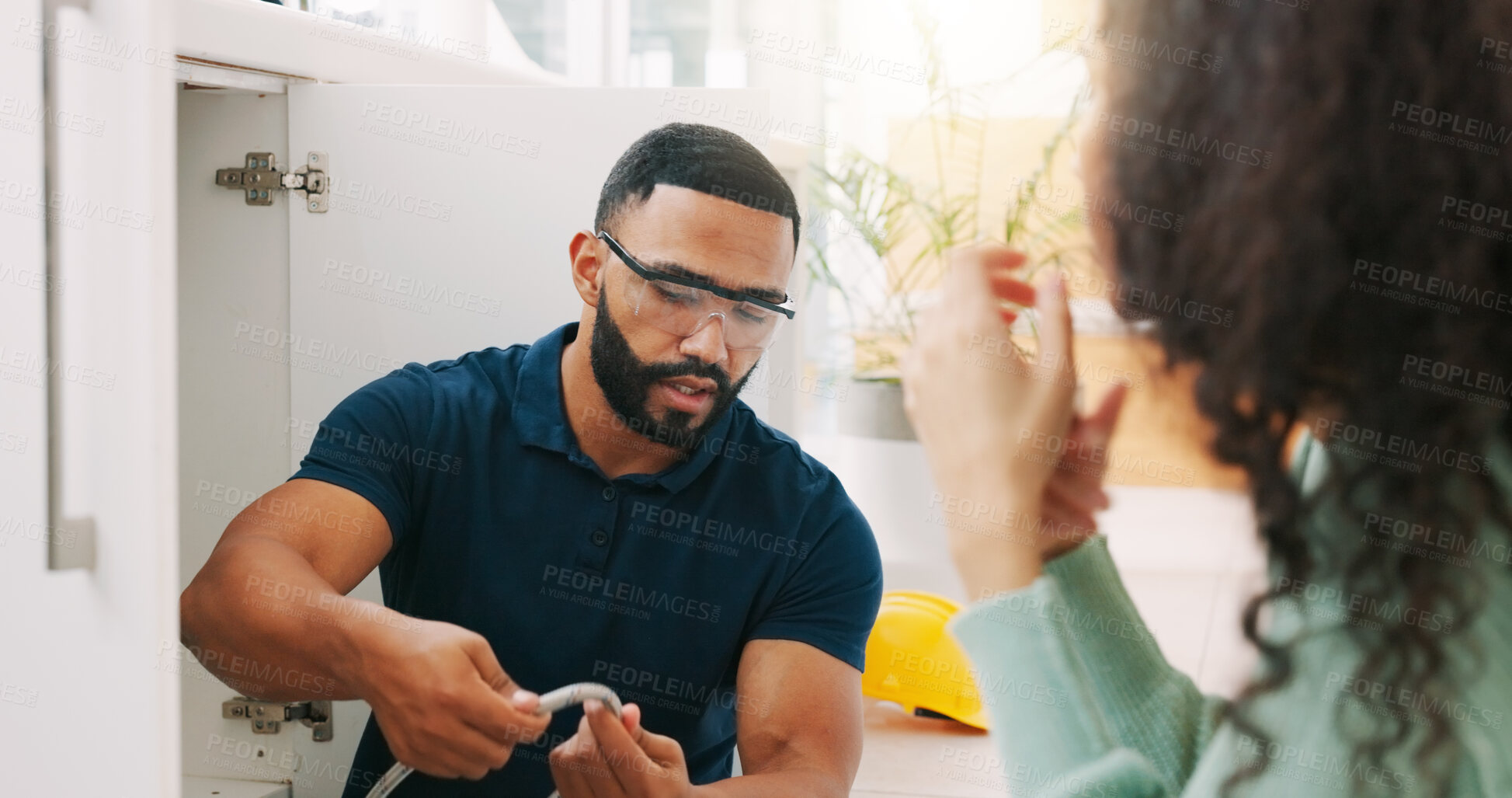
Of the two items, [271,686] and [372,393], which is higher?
[372,393]

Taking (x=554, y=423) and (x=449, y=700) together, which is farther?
(x=554, y=423)

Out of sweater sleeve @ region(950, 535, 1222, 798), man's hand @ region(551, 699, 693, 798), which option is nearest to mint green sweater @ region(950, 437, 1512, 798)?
sweater sleeve @ region(950, 535, 1222, 798)

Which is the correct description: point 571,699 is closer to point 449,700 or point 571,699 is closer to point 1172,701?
point 449,700

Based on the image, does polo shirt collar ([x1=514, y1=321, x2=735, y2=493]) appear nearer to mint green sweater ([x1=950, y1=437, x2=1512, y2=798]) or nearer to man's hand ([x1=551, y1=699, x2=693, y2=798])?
man's hand ([x1=551, y1=699, x2=693, y2=798])

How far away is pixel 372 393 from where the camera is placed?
132 centimetres

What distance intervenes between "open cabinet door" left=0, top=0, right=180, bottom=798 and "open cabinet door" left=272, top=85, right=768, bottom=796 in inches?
25.1

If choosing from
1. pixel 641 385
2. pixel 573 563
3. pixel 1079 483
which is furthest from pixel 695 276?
pixel 1079 483

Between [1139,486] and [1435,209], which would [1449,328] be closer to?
[1435,209]

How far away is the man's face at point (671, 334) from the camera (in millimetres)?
1344

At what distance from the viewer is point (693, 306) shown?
1.35m

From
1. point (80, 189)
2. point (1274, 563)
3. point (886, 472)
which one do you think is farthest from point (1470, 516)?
point (886, 472)

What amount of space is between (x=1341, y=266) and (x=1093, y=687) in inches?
11.1

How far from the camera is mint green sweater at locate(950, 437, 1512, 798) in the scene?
617mm

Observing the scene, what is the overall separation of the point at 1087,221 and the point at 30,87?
65 cm
